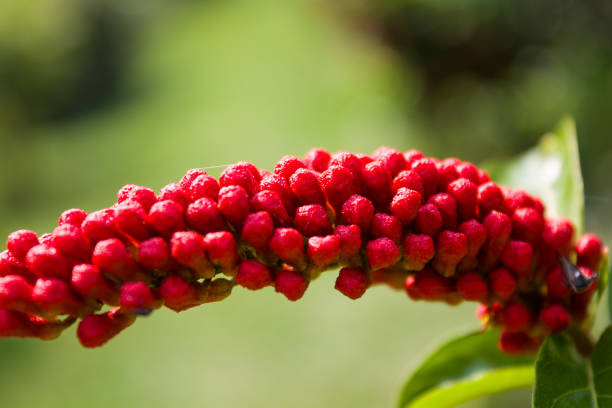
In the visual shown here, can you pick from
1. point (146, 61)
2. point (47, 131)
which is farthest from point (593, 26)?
point (146, 61)

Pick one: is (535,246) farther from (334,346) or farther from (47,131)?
(47,131)

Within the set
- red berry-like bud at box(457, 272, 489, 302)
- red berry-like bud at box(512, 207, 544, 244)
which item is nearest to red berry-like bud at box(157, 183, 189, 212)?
red berry-like bud at box(457, 272, 489, 302)

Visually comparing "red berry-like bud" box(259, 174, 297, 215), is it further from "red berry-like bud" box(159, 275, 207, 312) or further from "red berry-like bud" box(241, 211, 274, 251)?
"red berry-like bud" box(159, 275, 207, 312)

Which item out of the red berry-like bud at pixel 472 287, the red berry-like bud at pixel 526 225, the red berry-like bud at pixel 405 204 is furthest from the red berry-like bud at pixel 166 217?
the red berry-like bud at pixel 526 225

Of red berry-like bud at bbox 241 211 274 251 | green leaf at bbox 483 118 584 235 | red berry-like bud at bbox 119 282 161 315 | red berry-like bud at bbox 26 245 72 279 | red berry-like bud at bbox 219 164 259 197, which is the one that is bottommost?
red berry-like bud at bbox 119 282 161 315

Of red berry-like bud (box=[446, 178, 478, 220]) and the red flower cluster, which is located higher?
red berry-like bud (box=[446, 178, 478, 220])

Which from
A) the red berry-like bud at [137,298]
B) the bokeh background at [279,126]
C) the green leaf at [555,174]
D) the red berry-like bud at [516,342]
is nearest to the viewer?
the red berry-like bud at [137,298]

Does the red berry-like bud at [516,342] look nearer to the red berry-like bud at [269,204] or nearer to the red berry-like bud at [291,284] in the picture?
the red berry-like bud at [291,284]
